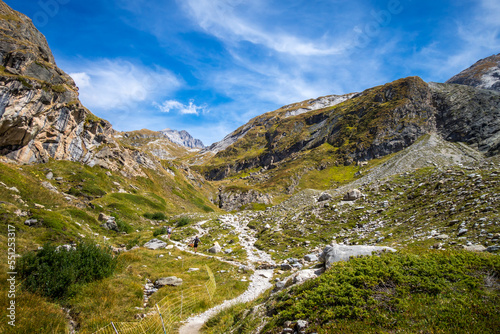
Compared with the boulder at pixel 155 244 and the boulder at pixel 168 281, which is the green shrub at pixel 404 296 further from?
the boulder at pixel 155 244

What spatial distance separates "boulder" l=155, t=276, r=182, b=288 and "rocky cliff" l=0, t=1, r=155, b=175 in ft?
139

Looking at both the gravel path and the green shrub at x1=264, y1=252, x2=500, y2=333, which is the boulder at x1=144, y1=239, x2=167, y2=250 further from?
the green shrub at x1=264, y1=252, x2=500, y2=333

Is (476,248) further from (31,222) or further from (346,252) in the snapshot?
(31,222)

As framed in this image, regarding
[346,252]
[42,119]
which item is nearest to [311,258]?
[346,252]

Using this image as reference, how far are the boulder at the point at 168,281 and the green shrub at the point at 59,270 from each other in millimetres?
3344

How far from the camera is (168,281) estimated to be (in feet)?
50.9

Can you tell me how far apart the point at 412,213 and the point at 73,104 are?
221 ft

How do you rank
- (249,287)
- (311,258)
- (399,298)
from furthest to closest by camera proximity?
1. (311,258)
2. (249,287)
3. (399,298)

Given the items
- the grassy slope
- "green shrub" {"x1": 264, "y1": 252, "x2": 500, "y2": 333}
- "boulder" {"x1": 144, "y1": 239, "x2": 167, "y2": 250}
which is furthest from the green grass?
"boulder" {"x1": 144, "y1": 239, "x2": 167, "y2": 250}

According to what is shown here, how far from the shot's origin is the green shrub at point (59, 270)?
33.6ft

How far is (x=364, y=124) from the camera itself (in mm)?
134500

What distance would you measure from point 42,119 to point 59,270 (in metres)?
48.1

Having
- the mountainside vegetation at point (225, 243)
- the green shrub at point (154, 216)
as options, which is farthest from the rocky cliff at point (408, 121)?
the green shrub at point (154, 216)

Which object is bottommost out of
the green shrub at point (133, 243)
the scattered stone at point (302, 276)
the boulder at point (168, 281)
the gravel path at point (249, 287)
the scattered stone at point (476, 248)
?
the gravel path at point (249, 287)
